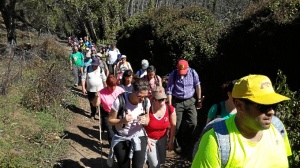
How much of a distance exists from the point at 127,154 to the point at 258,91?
3.24m

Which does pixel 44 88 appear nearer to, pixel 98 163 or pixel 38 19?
pixel 98 163

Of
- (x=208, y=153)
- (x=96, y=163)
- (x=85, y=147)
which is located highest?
(x=208, y=153)


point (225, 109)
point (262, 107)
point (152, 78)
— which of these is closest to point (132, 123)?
point (225, 109)

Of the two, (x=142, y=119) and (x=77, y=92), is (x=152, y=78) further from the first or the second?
(x=77, y=92)

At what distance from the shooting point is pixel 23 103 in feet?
30.6

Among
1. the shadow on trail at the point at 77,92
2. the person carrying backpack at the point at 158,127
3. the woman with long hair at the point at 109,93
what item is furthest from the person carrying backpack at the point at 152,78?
the shadow on trail at the point at 77,92

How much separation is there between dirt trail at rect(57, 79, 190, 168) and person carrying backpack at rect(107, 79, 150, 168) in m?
1.71

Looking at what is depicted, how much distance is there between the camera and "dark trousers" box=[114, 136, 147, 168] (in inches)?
202

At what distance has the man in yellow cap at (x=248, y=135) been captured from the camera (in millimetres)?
2192

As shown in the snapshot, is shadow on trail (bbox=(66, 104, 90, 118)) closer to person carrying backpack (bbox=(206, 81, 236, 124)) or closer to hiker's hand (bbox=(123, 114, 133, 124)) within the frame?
hiker's hand (bbox=(123, 114, 133, 124))

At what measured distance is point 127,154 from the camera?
5188mm

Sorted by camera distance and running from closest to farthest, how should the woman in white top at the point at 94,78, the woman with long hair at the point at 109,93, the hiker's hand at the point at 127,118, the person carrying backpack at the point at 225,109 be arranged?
the person carrying backpack at the point at 225,109, the hiker's hand at the point at 127,118, the woman with long hair at the point at 109,93, the woman in white top at the point at 94,78

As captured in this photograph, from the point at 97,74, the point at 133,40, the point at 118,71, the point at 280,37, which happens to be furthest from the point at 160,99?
the point at 133,40

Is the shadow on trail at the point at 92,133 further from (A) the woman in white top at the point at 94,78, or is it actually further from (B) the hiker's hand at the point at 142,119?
(B) the hiker's hand at the point at 142,119
